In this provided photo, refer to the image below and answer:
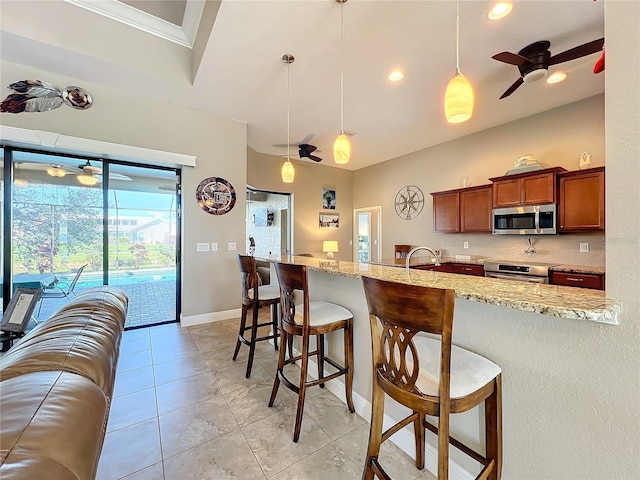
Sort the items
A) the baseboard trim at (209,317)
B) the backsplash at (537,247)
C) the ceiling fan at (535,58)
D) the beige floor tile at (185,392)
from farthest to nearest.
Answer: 1. the baseboard trim at (209,317)
2. the backsplash at (537,247)
3. the ceiling fan at (535,58)
4. the beige floor tile at (185,392)

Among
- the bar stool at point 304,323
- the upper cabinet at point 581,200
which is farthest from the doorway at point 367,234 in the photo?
the bar stool at point 304,323

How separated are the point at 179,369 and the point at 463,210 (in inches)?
182

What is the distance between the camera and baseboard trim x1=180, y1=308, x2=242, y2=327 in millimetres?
3729

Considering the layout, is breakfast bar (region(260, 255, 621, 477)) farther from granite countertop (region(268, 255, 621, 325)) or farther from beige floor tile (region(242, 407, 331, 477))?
beige floor tile (region(242, 407, 331, 477))

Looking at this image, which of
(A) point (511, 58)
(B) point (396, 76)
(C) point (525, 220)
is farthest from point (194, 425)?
(C) point (525, 220)

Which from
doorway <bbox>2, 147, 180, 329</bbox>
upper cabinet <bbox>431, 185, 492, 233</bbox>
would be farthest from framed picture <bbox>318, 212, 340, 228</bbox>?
doorway <bbox>2, 147, 180, 329</bbox>

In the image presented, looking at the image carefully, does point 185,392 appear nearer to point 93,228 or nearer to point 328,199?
point 93,228

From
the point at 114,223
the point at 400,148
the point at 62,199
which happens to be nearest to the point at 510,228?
the point at 400,148

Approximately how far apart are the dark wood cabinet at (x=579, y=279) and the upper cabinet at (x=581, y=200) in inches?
23.3

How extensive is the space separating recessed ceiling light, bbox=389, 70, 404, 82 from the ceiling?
6cm

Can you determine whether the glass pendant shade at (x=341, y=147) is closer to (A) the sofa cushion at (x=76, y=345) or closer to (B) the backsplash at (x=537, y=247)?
(A) the sofa cushion at (x=76, y=345)

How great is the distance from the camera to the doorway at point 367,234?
6.63m

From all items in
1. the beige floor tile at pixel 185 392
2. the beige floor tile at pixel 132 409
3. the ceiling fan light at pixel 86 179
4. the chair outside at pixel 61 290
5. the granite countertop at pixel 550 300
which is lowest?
the beige floor tile at pixel 132 409

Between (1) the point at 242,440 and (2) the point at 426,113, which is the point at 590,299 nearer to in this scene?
(1) the point at 242,440
